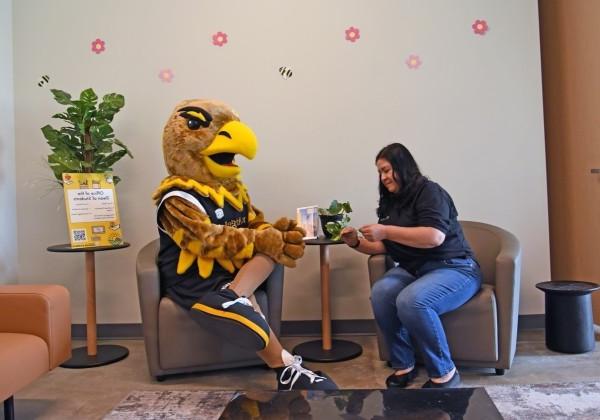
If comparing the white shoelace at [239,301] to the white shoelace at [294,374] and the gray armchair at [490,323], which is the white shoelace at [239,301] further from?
the gray armchair at [490,323]

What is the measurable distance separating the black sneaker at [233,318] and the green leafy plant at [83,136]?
1.10m

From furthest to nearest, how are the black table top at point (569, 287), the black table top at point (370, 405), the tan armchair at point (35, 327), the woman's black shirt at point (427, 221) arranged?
the black table top at point (569, 287) → the woman's black shirt at point (427, 221) → the tan armchair at point (35, 327) → the black table top at point (370, 405)

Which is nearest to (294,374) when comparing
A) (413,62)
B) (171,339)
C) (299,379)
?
(299,379)

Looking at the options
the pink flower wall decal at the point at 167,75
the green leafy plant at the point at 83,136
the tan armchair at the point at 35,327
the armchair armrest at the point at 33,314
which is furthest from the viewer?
the pink flower wall decal at the point at 167,75

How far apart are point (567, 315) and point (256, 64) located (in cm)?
217

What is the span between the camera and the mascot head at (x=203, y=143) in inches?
92.2

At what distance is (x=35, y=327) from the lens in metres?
1.89

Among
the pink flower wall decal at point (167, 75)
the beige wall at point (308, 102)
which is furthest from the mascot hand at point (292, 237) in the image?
the pink flower wall decal at point (167, 75)

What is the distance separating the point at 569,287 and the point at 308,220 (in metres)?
1.35

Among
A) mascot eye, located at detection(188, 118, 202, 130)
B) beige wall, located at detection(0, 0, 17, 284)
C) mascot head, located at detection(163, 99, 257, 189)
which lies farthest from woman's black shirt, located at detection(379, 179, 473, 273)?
beige wall, located at detection(0, 0, 17, 284)

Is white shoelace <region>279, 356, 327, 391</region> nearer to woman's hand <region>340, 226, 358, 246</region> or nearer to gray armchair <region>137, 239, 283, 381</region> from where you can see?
gray armchair <region>137, 239, 283, 381</region>

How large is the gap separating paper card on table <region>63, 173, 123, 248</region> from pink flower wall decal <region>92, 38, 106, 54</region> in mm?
866

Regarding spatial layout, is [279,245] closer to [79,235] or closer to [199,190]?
[199,190]

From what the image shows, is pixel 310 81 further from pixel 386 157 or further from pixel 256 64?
pixel 386 157
